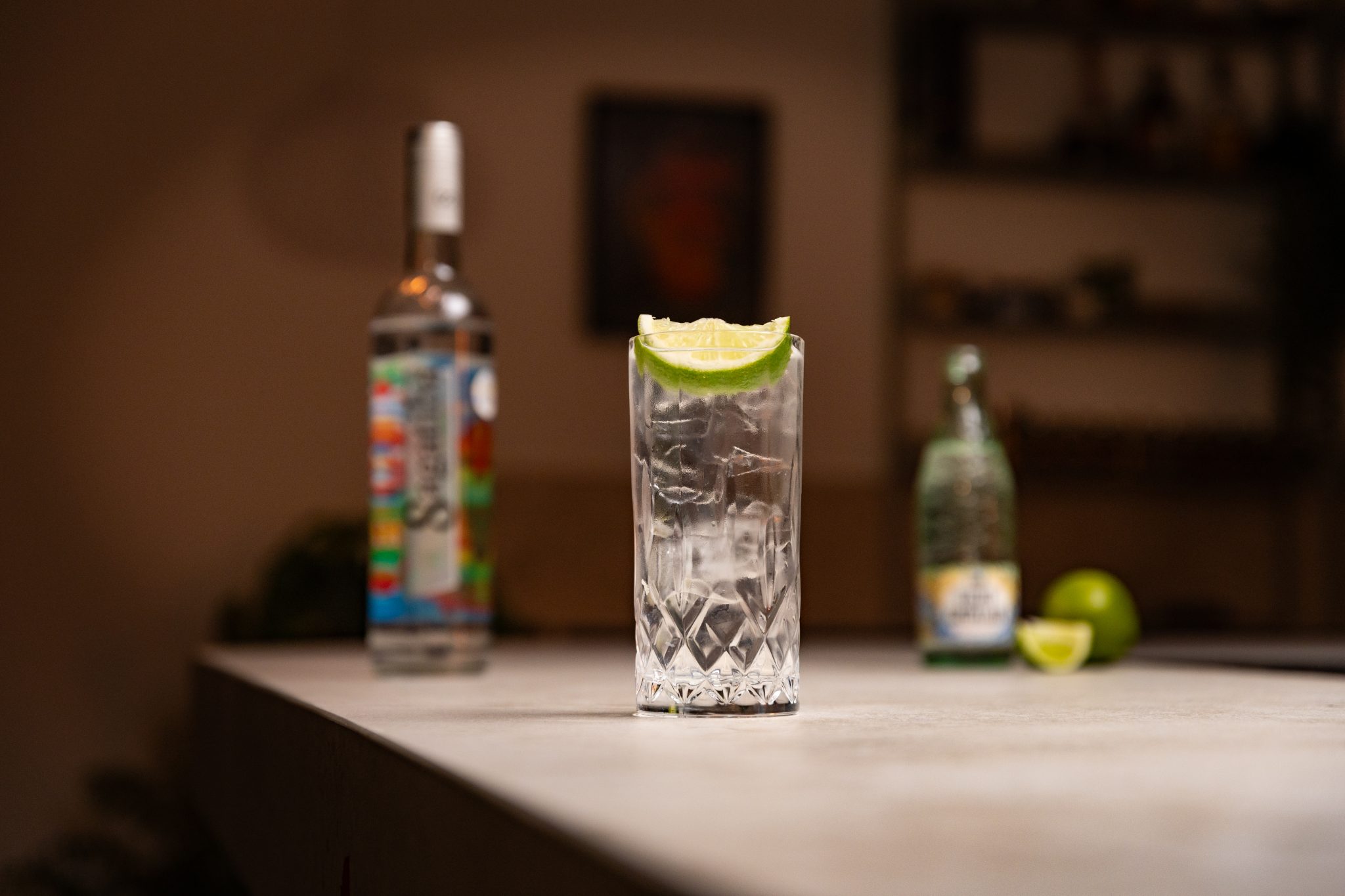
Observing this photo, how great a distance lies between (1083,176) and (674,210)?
123 centimetres

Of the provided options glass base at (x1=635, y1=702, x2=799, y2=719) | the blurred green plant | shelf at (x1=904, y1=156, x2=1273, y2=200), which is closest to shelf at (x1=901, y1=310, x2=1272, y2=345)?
shelf at (x1=904, y1=156, x2=1273, y2=200)

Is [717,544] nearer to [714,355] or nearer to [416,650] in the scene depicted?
[714,355]

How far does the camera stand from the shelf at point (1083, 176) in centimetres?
416

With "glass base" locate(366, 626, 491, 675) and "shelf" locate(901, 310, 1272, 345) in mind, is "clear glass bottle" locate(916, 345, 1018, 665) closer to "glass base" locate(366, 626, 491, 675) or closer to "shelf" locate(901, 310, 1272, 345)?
"glass base" locate(366, 626, 491, 675)

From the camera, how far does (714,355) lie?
771mm

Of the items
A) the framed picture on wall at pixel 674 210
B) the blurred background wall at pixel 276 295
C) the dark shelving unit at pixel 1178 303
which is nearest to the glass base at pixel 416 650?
the blurred background wall at pixel 276 295

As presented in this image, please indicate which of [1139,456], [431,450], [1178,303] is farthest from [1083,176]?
[431,450]

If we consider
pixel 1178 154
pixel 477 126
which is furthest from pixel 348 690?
Answer: pixel 1178 154

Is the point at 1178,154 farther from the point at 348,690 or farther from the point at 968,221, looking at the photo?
the point at 348,690

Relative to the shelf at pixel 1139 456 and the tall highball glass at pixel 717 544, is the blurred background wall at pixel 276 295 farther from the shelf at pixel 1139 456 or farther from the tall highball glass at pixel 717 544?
the tall highball glass at pixel 717 544

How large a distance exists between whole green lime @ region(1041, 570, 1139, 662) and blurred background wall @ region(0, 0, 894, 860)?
266cm

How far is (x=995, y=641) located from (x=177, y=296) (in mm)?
2929

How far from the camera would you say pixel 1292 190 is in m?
4.41

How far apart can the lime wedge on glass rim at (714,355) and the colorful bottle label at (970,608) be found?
502mm
